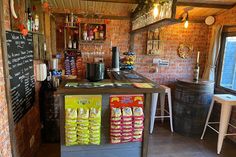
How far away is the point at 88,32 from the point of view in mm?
3613

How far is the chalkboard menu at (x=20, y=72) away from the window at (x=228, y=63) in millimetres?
3358

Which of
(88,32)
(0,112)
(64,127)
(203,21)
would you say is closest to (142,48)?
(88,32)

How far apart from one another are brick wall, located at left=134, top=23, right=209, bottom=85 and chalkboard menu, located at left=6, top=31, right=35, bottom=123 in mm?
2151

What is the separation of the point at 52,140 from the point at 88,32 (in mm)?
2039

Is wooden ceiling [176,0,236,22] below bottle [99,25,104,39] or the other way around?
the other way around

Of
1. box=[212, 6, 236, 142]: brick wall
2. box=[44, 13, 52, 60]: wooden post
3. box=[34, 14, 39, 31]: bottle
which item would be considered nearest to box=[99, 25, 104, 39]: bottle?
box=[44, 13, 52, 60]: wooden post

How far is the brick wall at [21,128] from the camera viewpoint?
66.6 inches

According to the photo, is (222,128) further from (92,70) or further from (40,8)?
(40,8)

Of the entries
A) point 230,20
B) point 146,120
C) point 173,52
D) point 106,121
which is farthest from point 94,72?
point 230,20

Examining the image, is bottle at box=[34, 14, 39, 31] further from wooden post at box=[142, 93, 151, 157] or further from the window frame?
Answer: the window frame

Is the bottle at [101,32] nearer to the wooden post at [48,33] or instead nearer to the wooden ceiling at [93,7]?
the wooden ceiling at [93,7]

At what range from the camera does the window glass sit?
11.3ft

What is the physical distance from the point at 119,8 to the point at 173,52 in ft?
4.78

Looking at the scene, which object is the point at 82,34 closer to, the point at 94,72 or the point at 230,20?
the point at 94,72
